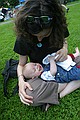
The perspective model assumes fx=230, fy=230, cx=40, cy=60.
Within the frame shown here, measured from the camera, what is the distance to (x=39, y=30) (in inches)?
74.5

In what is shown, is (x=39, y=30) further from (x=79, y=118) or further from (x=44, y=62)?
(x=79, y=118)

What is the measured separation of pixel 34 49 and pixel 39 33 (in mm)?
361

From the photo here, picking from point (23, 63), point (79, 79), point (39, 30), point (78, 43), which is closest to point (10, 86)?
point (23, 63)

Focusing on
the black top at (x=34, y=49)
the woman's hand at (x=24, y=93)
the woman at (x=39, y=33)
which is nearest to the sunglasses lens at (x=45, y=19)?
the woman at (x=39, y=33)

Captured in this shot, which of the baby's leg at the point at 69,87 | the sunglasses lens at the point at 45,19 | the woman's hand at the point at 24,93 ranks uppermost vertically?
the sunglasses lens at the point at 45,19

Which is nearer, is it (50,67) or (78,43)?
(50,67)

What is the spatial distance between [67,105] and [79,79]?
289 millimetres

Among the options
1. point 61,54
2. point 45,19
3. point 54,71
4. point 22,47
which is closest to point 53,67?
point 54,71

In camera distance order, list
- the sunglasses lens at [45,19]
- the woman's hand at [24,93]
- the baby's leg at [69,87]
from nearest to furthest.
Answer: the sunglasses lens at [45,19] < the woman's hand at [24,93] < the baby's leg at [69,87]

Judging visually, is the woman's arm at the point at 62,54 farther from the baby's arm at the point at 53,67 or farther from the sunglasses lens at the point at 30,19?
the sunglasses lens at the point at 30,19

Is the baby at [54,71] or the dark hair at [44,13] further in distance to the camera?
the baby at [54,71]

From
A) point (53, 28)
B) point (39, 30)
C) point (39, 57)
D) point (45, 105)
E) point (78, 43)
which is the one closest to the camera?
point (39, 30)

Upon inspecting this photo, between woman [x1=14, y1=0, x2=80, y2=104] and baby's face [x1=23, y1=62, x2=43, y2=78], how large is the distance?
0.24ft

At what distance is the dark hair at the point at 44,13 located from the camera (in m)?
Answer: 1.85
